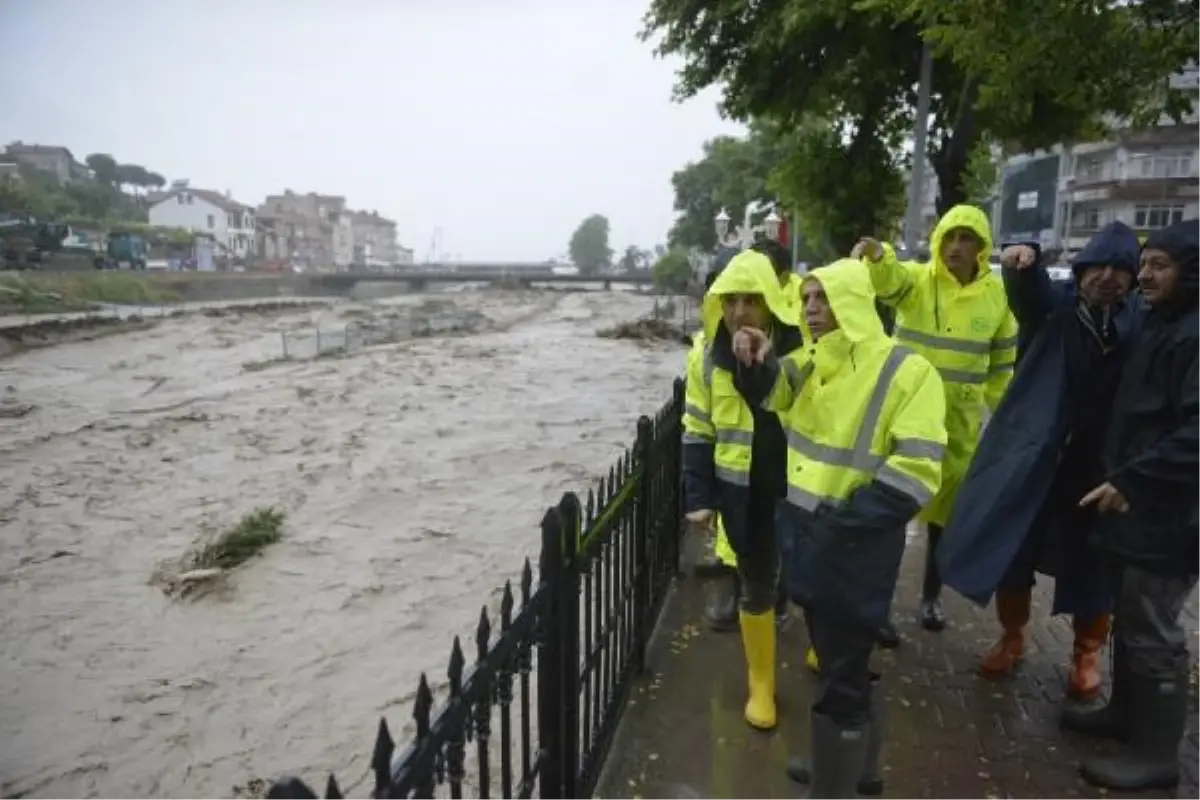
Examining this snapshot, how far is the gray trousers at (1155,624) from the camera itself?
9.50 feet

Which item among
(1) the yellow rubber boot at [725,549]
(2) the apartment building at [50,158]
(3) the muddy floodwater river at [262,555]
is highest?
(2) the apartment building at [50,158]

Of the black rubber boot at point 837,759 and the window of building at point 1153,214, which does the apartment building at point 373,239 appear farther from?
the black rubber boot at point 837,759

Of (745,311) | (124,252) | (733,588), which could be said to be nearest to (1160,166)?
(733,588)

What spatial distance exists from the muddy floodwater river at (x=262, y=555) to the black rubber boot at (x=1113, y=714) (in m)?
3.95

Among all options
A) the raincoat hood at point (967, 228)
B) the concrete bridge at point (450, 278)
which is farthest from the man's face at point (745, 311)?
the concrete bridge at point (450, 278)

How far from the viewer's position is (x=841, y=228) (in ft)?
44.6

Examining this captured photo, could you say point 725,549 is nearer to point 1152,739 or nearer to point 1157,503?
point 1157,503

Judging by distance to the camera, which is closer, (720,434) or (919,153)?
(720,434)

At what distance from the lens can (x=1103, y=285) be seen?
125 inches

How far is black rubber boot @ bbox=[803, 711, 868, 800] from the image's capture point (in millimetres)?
2729

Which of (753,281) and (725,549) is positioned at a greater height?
(753,281)

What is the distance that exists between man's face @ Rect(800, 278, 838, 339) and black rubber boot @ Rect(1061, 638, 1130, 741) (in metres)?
1.89

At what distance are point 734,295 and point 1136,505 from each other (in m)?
1.60

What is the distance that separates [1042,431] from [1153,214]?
5014 centimetres
